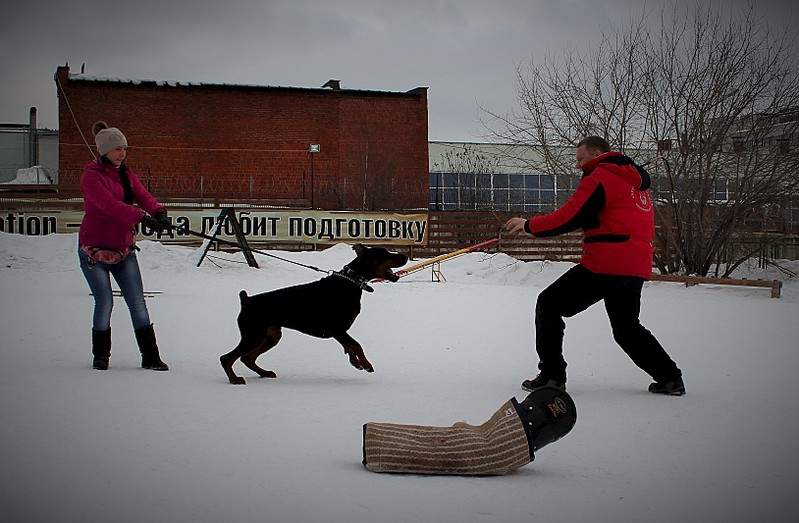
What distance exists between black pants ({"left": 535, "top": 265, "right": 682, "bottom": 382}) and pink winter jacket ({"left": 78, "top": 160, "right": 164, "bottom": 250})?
117 inches

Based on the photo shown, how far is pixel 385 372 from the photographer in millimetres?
6930

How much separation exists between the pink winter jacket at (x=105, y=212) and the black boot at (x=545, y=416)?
3.57m

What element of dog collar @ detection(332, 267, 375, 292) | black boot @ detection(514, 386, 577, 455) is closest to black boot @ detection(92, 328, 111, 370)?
dog collar @ detection(332, 267, 375, 292)

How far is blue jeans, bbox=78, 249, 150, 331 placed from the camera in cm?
659

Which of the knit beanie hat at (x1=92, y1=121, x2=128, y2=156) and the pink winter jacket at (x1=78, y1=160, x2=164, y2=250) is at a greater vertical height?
the knit beanie hat at (x1=92, y1=121, x2=128, y2=156)

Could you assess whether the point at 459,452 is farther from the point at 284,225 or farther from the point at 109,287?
the point at 284,225

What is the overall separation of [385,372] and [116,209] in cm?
232

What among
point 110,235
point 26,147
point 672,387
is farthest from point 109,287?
point 26,147

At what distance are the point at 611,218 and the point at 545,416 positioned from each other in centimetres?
219

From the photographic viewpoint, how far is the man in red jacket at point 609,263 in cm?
583

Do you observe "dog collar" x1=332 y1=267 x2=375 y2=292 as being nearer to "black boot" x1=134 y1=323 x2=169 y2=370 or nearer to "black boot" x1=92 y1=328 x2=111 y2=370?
"black boot" x1=134 y1=323 x2=169 y2=370

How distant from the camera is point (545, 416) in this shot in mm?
4016

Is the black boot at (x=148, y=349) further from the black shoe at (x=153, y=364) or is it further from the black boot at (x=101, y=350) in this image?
the black boot at (x=101, y=350)

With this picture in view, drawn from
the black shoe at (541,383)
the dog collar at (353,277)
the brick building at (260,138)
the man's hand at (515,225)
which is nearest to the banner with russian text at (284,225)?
the brick building at (260,138)
